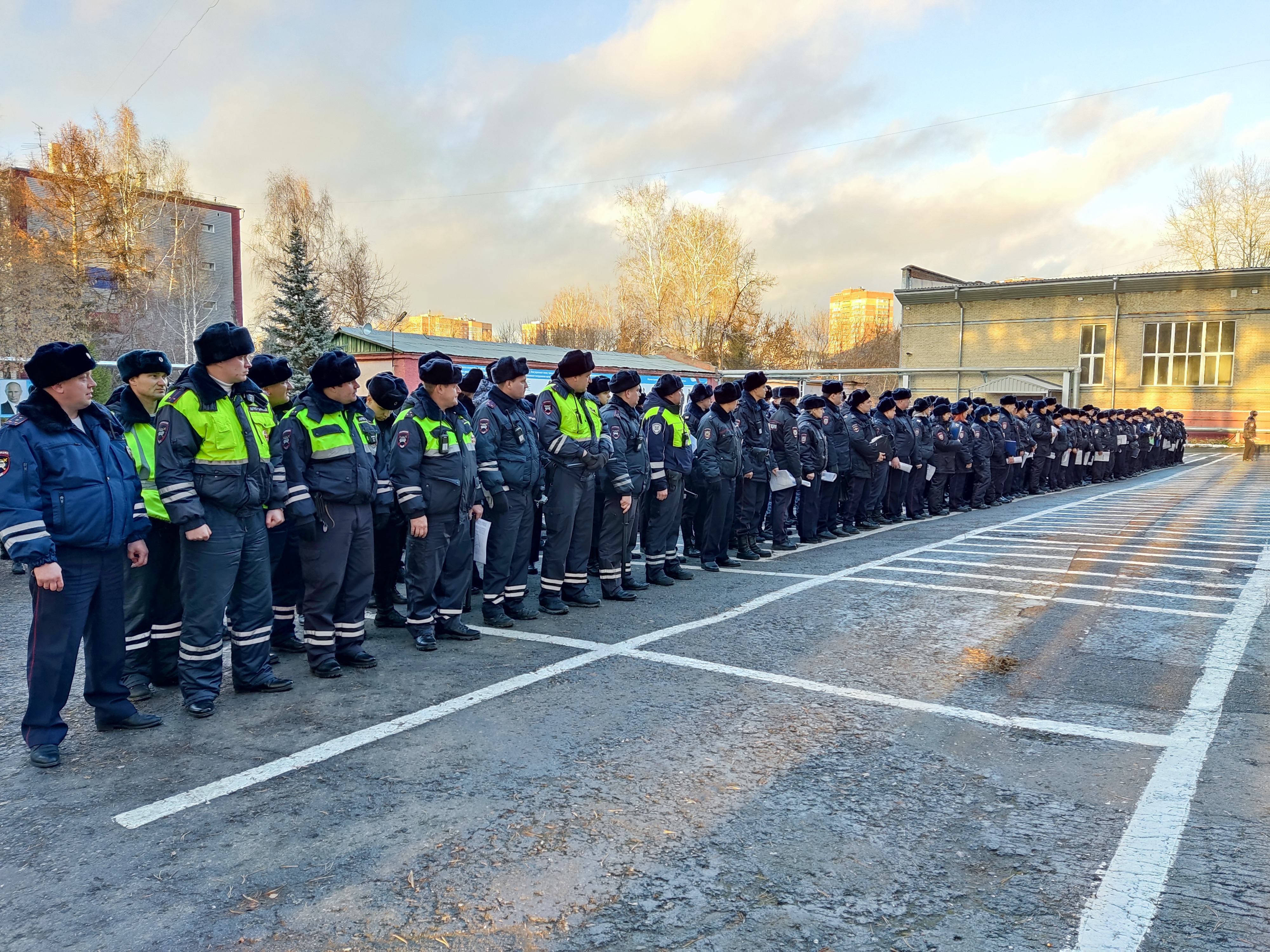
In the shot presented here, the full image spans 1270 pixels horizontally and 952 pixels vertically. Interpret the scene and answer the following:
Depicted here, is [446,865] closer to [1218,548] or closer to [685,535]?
[685,535]

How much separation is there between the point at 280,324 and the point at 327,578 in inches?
1218

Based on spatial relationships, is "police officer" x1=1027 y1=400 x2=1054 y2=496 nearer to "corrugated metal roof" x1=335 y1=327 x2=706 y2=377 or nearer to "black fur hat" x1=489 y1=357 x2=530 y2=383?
"corrugated metal roof" x1=335 y1=327 x2=706 y2=377

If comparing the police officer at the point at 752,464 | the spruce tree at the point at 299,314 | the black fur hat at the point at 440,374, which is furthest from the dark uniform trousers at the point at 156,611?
the spruce tree at the point at 299,314

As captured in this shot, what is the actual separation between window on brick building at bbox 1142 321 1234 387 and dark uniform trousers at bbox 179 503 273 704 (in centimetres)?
4395

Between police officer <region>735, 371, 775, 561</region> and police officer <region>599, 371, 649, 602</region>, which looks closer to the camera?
police officer <region>599, 371, 649, 602</region>

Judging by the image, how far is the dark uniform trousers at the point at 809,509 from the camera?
36.7 ft

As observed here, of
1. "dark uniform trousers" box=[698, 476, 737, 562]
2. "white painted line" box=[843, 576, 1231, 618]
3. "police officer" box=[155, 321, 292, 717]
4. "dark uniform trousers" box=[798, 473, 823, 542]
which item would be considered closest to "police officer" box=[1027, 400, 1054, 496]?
"dark uniform trousers" box=[798, 473, 823, 542]

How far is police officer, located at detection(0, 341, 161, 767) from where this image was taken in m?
4.02

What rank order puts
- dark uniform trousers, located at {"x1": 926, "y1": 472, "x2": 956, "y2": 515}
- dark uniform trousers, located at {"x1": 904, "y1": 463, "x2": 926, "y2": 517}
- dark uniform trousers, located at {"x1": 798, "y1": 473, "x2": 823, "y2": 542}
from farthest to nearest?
dark uniform trousers, located at {"x1": 926, "y1": 472, "x2": 956, "y2": 515}
dark uniform trousers, located at {"x1": 904, "y1": 463, "x2": 926, "y2": 517}
dark uniform trousers, located at {"x1": 798, "y1": 473, "x2": 823, "y2": 542}

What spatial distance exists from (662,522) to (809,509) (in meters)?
3.43

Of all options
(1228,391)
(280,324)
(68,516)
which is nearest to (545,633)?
(68,516)

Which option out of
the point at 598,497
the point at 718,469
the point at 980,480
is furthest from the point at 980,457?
the point at 598,497

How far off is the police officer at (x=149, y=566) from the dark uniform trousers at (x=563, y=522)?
9.46 feet

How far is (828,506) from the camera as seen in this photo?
11.8m
